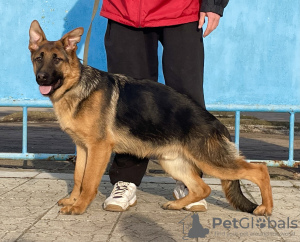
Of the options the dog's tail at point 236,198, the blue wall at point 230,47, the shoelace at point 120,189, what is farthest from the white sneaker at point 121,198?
the blue wall at point 230,47

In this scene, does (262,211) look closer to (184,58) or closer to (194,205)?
(194,205)

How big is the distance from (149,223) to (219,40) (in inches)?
115

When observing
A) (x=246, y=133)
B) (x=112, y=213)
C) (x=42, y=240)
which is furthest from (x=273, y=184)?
(x=246, y=133)

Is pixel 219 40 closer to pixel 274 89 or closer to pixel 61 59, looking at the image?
pixel 274 89

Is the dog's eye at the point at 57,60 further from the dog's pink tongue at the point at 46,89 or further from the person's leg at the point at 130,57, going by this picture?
the person's leg at the point at 130,57

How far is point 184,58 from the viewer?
14.0 feet

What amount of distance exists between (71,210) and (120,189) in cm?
51

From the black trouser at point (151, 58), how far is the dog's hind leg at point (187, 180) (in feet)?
1.06

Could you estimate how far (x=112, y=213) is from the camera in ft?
12.9

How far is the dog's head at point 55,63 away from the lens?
12.9ft

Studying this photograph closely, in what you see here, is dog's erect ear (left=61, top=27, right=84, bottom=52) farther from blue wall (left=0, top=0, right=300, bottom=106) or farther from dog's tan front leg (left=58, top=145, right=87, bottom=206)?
blue wall (left=0, top=0, right=300, bottom=106)

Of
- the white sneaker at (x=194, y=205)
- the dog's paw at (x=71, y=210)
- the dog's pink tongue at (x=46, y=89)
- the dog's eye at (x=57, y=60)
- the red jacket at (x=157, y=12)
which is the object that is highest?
the red jacket at (x=157, y=12)

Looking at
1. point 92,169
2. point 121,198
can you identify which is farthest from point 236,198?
point 92,169

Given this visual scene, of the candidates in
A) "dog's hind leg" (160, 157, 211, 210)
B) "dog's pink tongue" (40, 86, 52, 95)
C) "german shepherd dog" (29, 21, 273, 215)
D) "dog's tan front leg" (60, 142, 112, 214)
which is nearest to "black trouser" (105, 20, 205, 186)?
"german shepherd dog" (29, 21, 273, 215)
